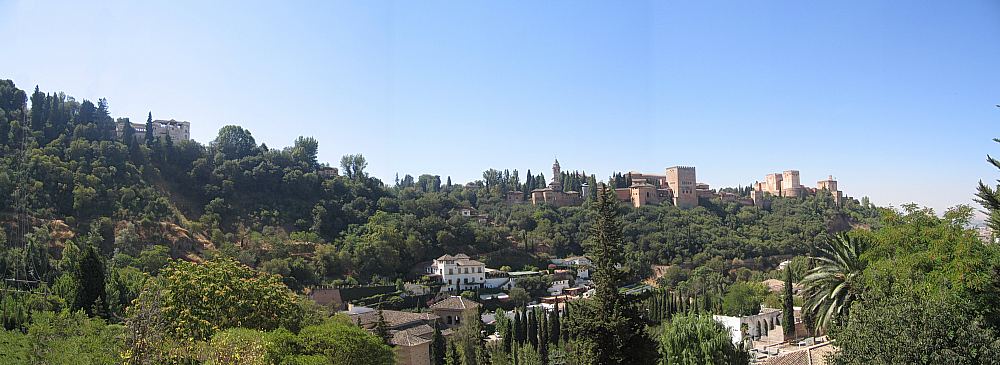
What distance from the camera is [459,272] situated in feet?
166

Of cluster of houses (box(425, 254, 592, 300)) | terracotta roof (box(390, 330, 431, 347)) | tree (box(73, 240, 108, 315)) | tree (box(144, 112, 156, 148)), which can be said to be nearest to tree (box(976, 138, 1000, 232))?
terracotta roof (box(390, 330, 431, 347))

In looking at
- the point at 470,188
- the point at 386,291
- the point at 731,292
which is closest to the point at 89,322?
the point at 386,291

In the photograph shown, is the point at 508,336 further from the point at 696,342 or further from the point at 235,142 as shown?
the point at 235,142

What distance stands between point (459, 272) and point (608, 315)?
120 feet

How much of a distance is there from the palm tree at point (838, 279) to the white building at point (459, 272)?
114ft

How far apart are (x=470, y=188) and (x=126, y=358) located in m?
75.8

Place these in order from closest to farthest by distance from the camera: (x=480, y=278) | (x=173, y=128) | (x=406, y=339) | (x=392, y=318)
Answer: (x=406, y=339) < (x=392, y=318) < (x=480, y=278) < (x=173, y=128)

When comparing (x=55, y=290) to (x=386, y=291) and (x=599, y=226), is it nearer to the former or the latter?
(x=386, y=291)

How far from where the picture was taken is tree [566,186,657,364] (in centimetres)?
1453

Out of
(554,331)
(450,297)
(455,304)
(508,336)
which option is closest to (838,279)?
(508,336)

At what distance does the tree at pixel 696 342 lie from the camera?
16.0 meters

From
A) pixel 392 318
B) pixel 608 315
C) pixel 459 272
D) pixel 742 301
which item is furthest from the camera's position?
pixel 459 272

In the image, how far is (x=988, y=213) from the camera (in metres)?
15.0

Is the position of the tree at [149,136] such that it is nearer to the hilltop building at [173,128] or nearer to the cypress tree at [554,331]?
the hilltop building at [173,128]
